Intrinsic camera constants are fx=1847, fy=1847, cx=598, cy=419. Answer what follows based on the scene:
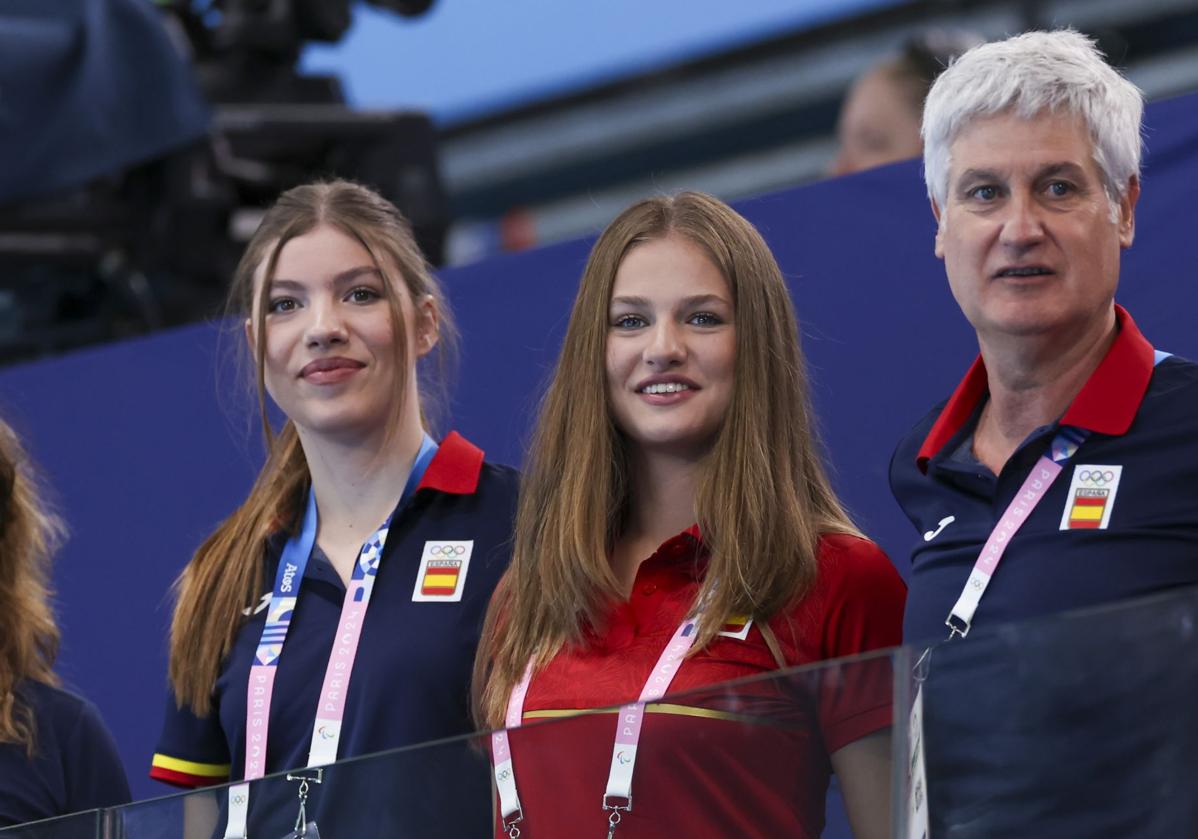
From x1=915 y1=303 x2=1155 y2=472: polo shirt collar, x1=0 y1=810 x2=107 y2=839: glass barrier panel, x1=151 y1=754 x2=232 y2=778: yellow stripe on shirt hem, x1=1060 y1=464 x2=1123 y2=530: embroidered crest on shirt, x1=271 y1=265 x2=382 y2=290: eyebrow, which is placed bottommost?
x1=0 y1=810 x2=107 y2=839: glass barrier panel

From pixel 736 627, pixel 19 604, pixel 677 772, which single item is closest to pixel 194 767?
pixel 19 604

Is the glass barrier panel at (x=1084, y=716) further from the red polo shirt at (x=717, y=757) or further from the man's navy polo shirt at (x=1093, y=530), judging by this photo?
the man's navy polo shirt at (x=1093, y=530)

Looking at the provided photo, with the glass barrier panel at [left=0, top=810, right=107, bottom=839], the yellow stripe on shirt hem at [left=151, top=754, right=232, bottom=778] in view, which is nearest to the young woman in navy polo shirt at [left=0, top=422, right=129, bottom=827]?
the yellow stripe on shirt hem at [left=151, top=754, right=232, bottom=778]

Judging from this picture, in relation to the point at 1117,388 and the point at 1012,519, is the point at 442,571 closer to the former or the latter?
the point at 1012,519

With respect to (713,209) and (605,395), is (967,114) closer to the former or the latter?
(713,209)

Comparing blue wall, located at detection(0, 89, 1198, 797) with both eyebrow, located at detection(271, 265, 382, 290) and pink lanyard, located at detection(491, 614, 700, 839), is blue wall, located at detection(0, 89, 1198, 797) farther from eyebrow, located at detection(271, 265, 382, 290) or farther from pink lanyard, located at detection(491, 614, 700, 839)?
pink lanyard, located at detection(491, 614, 700, 839)

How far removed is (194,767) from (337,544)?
36 centimetres

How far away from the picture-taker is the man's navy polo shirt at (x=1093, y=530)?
6.03ft

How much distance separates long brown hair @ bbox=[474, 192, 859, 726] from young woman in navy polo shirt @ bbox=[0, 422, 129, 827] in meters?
0.73

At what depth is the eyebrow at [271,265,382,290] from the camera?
256 centimetres

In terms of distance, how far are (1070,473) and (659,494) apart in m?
0.52

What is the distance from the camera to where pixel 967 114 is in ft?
6.60

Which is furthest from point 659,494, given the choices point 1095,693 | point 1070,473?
point 1095,693

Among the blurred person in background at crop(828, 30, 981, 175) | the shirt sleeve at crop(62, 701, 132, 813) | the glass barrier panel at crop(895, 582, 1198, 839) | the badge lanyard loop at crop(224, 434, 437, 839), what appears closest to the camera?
the glass barrier panel at crop(895, 582, 1198, 839)
